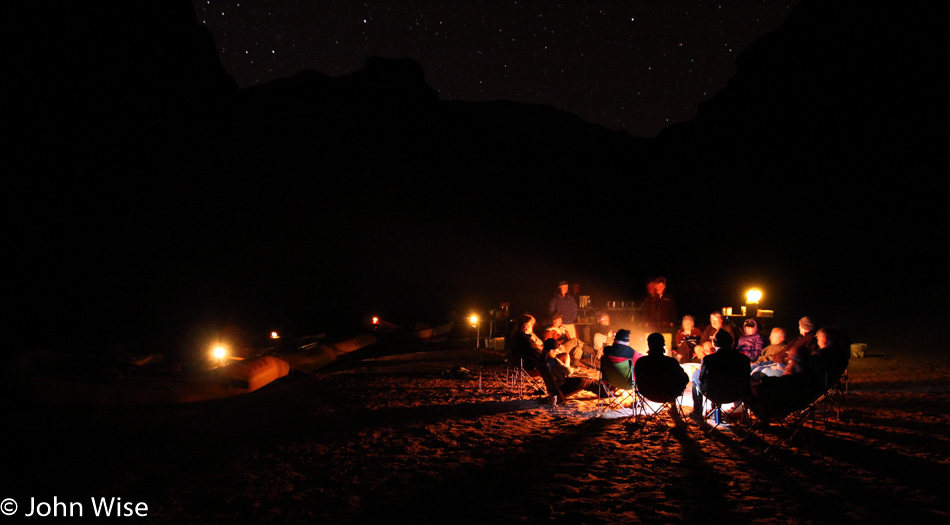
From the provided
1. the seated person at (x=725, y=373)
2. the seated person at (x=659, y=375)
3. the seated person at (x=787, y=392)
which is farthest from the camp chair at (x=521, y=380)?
the seated person at (x=787, y=392)

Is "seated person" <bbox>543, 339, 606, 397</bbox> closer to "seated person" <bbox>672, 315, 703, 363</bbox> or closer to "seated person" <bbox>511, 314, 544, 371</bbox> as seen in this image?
"seated person" <bbox>511, 314, 544, 371</bbox>

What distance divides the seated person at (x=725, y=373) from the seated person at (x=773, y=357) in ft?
3.77

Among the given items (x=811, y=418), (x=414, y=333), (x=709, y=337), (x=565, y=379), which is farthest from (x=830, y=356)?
(x=414, y=333)

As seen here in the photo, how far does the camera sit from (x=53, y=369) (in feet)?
30.4

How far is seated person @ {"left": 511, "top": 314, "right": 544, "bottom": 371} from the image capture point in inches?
253

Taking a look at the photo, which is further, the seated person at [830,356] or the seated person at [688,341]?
the seated person at [688,341]

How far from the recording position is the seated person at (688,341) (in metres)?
7.14

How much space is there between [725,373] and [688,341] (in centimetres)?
262

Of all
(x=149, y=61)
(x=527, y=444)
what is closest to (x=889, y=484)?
(x=527, y=444)

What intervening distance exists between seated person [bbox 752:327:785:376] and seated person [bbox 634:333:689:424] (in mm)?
1397

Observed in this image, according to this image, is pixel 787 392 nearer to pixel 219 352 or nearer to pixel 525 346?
pixel 525 346

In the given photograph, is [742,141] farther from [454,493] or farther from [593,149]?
[454,493]

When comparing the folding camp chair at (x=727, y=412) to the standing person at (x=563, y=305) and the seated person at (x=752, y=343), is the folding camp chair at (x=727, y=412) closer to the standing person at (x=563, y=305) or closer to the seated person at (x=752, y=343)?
the seated person at (x=752, y=343)

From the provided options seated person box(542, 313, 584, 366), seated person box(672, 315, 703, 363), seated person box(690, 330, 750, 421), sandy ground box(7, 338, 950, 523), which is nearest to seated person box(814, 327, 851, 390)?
sandy ground box(7, 338, 950, 523)
